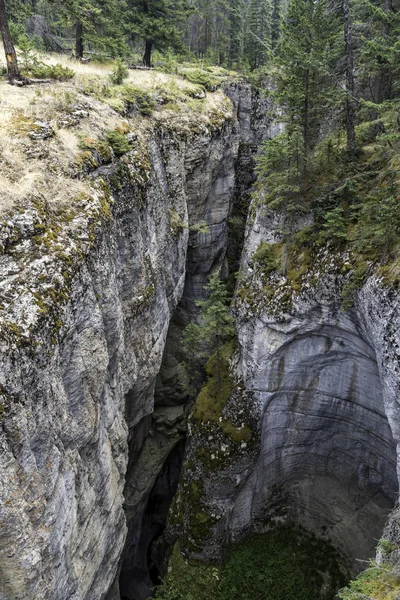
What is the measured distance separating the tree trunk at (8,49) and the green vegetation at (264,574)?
76.1 ft

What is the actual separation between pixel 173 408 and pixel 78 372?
15985 millimetres

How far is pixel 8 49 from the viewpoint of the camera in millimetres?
13859

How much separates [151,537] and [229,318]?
1619cm

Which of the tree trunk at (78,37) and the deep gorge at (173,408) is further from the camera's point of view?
the tree trunk at (78,37)

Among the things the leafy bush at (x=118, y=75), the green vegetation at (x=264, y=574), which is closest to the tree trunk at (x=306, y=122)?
the leafy bush at (x=118, y=75)

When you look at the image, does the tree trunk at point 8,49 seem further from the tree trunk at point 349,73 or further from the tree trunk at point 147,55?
the tree trunk at point 147,55

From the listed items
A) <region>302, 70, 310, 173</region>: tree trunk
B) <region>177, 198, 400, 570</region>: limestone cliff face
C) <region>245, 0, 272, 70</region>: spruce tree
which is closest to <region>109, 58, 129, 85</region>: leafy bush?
<region>302, 70, 310, 173</region>: tree trunk

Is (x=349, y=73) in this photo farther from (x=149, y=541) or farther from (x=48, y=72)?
(x=149, y=541)

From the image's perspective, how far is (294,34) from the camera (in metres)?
16.9

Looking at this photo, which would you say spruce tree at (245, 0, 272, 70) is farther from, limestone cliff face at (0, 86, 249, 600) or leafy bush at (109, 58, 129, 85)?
limestone cliff face at (0, 86, 249, 600)

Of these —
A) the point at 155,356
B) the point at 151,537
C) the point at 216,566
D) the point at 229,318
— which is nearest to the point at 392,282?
the point at 229,318

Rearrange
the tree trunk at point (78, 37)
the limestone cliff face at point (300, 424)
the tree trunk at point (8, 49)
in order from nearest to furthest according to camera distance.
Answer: the tree trunk at point (8, 49)
the limestone cliff face at point (300, 424)
the tree trunk at point (78, 37)

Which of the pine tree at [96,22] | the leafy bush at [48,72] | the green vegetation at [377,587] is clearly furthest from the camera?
Answer: the pine tree at [96,22]

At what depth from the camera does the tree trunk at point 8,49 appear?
13.3 m
